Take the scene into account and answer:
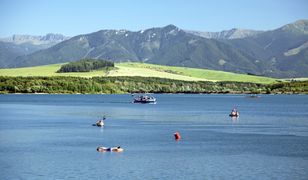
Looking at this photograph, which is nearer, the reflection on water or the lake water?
the lake water

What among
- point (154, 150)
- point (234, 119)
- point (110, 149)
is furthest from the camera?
point (234, 119)

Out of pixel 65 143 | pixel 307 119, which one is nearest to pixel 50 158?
pixel 65 143

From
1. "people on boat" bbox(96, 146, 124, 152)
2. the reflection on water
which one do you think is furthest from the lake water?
the reflection on water

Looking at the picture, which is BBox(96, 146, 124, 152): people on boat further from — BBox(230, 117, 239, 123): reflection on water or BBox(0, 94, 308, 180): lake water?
BBox(230, 117, 239, 123): reflection on water

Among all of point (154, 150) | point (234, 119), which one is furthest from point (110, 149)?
point (234, 119)

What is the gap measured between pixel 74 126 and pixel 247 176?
55129 mm

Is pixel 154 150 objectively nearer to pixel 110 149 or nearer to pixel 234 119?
pixel 110 149

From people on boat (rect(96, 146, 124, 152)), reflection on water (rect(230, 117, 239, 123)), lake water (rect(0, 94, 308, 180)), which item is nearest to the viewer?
lake water (rect(0, 94, 308, 180))

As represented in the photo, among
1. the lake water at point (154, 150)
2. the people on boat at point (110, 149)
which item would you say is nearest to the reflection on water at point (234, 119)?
the lake water at point (154, 150)

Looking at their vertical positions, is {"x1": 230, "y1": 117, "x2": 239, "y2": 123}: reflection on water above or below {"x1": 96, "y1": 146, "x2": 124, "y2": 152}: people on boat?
above

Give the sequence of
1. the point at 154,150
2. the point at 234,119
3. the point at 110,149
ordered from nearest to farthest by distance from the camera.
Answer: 1. the point at 110,149
2. the point at 154,150
3. the point at 234,119

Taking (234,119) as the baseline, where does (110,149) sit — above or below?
below

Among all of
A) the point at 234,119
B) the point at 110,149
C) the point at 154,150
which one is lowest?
the point at 154,150

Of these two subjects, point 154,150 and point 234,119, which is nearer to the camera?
point 154,150
